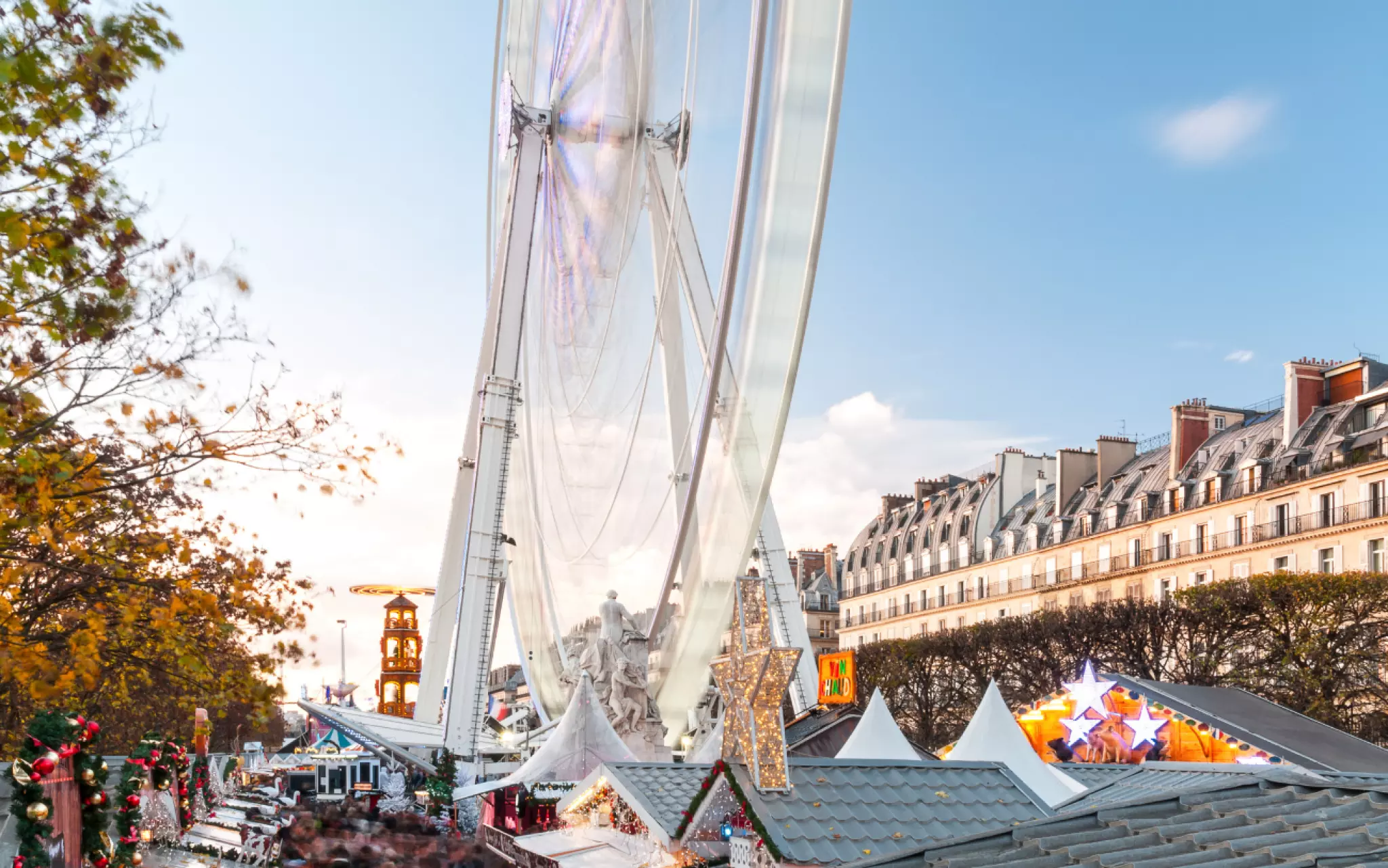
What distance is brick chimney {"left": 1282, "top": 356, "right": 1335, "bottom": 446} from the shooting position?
48594 millimetres

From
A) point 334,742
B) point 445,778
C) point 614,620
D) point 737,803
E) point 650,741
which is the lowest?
point 334,742

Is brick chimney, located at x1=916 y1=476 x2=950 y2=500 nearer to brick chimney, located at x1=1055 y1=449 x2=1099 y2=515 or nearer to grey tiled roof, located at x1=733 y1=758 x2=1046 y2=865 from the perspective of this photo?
brick chimney, located at x1=1055 y1=449 x2=1099 y2=515

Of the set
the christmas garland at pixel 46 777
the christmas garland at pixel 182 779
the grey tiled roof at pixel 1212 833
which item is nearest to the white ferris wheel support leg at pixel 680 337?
the christmas garland at pixel 46 777

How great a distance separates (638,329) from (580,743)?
5828mm

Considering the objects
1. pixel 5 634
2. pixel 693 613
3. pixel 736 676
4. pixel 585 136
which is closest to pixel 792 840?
pixel 736 676

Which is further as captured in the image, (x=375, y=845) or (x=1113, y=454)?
(x=1113, y=454)

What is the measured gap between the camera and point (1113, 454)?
61.7 metres

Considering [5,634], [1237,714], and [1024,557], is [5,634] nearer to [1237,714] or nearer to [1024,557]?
[1237,714]

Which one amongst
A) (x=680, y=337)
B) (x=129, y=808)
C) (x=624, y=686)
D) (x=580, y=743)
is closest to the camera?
(x=129, y=808)

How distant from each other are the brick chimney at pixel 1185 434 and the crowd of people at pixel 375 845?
Result: 42795mm

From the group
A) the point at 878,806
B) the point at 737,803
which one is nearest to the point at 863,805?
the point at 878,806

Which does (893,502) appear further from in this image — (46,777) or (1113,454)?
(46,777)

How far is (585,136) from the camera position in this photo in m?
20.1

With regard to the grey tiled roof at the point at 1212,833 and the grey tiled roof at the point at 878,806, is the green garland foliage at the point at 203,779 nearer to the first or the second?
the grey tiled roof at the point at 878,806
